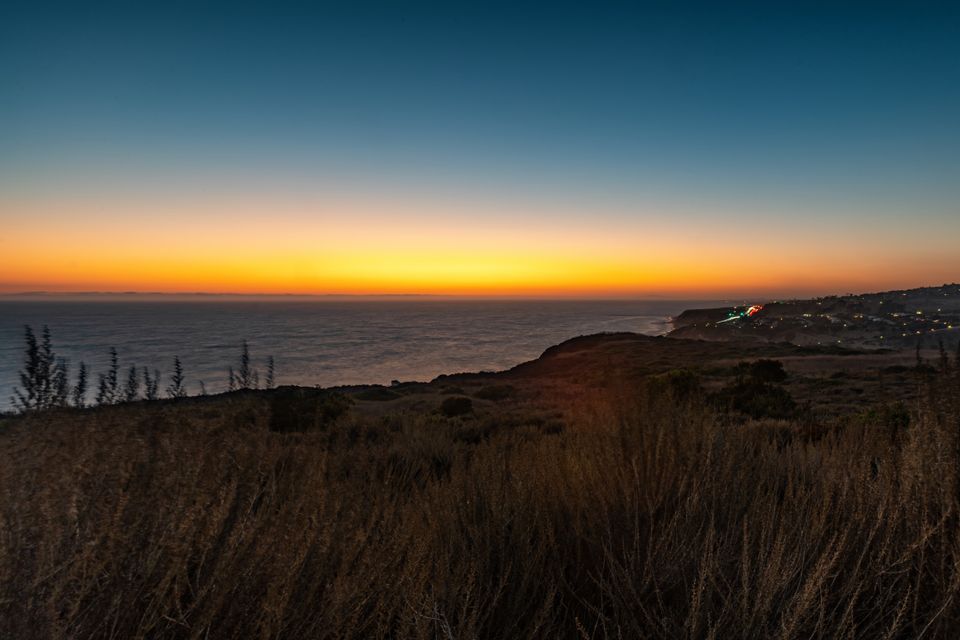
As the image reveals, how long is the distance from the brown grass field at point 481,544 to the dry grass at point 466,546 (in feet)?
0.05

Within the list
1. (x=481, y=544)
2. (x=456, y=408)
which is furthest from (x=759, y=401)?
(x=481, y=544)

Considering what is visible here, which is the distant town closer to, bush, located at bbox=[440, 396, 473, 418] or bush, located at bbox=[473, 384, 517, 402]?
bush, located at bbox=[473, 384, 517, 402]

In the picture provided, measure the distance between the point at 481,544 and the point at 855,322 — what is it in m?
63.0

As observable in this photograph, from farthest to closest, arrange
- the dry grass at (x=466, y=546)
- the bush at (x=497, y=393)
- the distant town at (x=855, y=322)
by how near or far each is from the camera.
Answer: the distant town at (x=855, y=322)
the bush at (x=497, y=393)
the dry grass at (x=466, y=546)

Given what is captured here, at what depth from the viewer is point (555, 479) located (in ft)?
12.1

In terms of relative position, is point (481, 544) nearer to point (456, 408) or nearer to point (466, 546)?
point (466, 546)

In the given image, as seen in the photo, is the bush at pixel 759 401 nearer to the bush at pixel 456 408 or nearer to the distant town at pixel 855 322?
the bush at pixel 456 408

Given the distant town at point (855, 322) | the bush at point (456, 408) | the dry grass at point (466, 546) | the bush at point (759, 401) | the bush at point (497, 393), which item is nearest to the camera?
the dry grass at point (466, 546)

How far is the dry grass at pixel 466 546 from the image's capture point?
5.44 feet

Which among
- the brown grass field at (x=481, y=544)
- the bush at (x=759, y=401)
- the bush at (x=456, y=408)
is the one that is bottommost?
the bush at (x=456, y=408)

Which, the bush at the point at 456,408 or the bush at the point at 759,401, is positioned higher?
the bush at the point at 759,401

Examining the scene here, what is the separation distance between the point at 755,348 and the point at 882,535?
41.9m

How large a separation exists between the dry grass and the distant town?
42715 millimetres

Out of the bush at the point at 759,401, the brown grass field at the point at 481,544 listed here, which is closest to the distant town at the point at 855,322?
the bush at the point at 759,401
